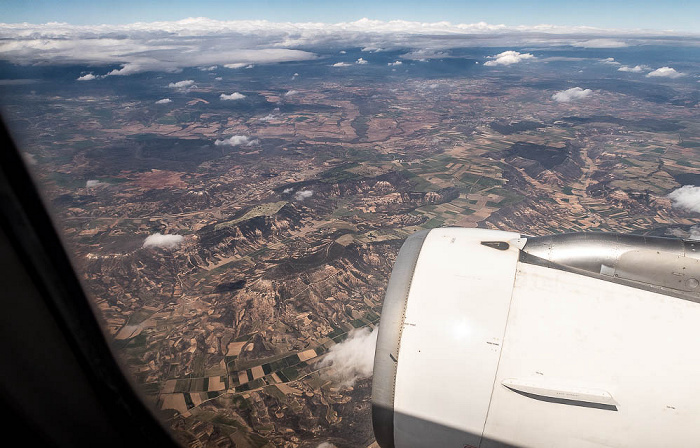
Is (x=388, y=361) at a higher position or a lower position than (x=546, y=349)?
lower

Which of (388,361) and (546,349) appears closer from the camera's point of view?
(546,349)

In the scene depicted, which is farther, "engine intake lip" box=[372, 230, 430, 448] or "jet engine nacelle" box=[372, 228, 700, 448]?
"engine intake lip" box=[372, 230, 430, 448]

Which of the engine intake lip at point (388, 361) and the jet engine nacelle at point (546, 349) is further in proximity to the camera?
the engine intake lip at point (388, 361)

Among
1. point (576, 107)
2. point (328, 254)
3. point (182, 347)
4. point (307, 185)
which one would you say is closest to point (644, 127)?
point (576, 107)

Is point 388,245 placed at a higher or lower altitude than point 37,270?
lower

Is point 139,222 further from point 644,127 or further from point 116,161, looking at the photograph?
point 644,127

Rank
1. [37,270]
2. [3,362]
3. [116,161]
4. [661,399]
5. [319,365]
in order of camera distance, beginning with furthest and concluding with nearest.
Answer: [116,161]
[319,365]
[661,399]
[37,270]
[3,362]

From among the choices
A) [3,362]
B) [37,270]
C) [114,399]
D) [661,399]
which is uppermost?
[37,270]

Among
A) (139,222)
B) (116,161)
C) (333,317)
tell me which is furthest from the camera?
(116,161)
